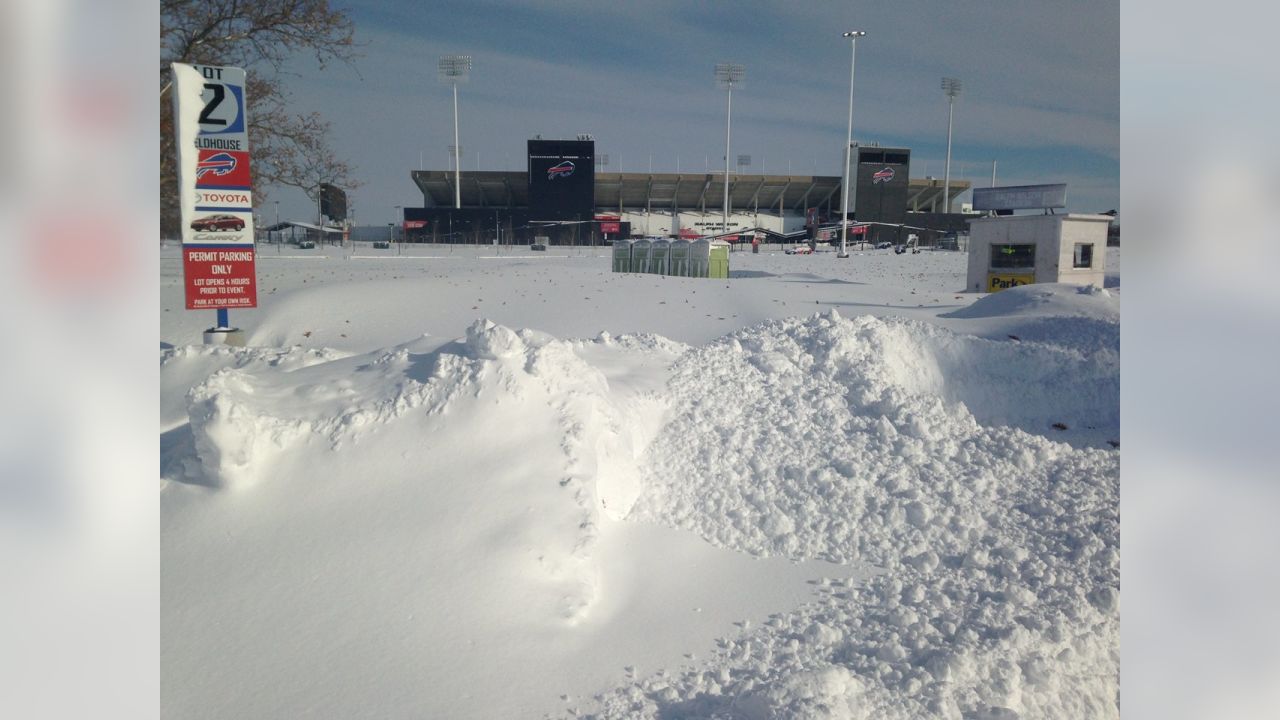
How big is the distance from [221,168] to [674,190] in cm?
4962

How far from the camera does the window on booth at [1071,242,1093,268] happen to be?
1565 cm

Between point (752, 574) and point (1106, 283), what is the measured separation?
1611 cm

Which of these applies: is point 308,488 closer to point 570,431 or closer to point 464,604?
point 464,604

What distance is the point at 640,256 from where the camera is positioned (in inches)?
768

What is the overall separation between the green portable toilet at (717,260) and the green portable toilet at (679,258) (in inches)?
25.6

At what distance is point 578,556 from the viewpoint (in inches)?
149

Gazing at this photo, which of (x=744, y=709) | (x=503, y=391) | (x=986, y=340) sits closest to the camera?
(x=744, y=709)

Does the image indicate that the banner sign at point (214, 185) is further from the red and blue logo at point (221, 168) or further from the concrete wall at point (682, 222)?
the concrete wall at point (682, 222)

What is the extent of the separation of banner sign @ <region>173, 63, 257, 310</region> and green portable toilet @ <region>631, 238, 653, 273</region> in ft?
41.7

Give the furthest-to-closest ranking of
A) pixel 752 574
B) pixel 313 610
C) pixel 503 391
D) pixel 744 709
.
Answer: pixel 503 391
pixel 752 574
pixel 313 610
pixel 744 709

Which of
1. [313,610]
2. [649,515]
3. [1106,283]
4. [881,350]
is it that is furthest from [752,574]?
[1106,283]

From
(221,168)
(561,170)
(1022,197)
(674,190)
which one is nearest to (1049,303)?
(1022,197)

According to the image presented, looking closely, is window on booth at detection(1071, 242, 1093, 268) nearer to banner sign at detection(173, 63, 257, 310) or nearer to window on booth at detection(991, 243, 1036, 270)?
window on booth at detection(991, 243, 1036, 270)

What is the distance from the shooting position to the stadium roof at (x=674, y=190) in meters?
50.5
